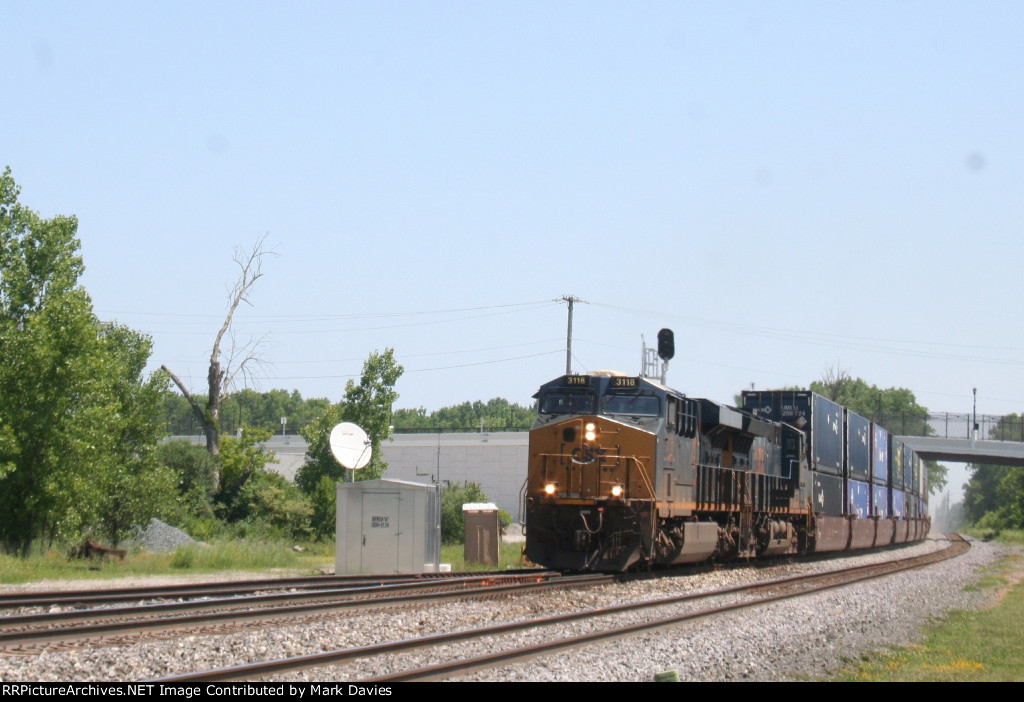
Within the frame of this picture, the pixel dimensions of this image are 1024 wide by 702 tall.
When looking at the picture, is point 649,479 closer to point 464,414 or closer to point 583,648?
point 583,648

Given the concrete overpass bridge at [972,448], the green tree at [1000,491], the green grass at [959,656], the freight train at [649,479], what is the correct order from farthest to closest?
the green tree at [1000,491] < the concrete overpass bridge at [972,448] < the freight train at [649,479] < the green grass at [959,656]

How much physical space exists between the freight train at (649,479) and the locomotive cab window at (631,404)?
0.06 feet

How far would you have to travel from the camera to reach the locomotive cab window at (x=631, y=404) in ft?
60.6

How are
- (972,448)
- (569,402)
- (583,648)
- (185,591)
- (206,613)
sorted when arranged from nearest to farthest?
(583,648), (206,613), (185,591), (569,402), (972,448)

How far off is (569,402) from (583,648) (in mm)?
8698

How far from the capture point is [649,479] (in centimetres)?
1800

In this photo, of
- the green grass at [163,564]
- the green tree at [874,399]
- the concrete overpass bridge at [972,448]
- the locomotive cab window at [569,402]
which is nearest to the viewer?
the locomotive cab window at [569,402]

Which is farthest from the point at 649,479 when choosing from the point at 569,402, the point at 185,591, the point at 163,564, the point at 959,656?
the point at 163,564

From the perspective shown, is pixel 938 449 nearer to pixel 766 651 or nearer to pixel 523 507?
pixel 523 507

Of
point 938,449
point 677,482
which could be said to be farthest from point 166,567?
point 938,449

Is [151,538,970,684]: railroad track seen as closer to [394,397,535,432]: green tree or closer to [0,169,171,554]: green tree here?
[0,169,171,554]: green tree

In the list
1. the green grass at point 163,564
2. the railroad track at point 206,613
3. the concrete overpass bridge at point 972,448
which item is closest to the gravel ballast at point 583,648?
the railroad track at point 206,613

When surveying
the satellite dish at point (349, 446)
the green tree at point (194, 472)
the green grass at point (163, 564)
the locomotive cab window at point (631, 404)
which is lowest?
the green grass at point (163, 564)

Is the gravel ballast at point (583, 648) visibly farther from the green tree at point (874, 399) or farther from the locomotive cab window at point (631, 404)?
the green tree at point (874, 399)
